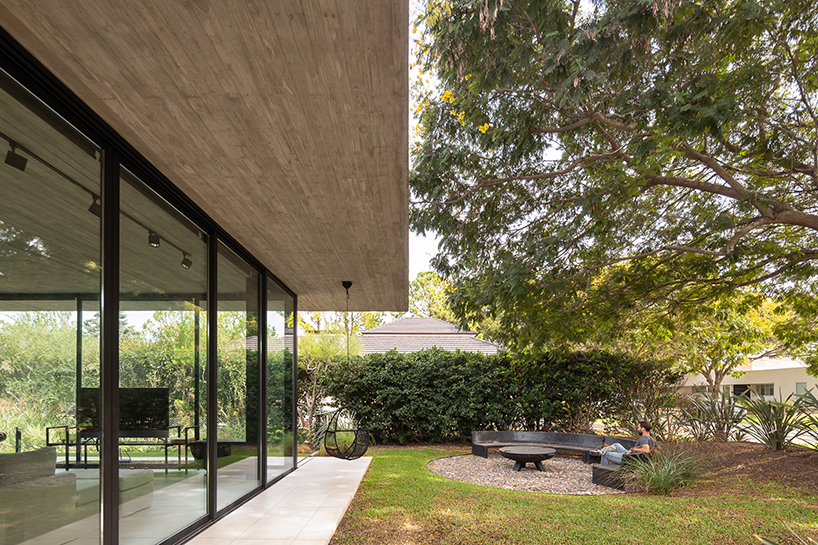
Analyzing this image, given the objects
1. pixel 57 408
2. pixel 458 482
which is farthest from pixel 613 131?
pixel 57 408

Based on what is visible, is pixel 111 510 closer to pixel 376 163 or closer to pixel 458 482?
pixel 376 163

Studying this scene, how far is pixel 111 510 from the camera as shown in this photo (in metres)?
3.24

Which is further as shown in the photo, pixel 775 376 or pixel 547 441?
pixel 775 376

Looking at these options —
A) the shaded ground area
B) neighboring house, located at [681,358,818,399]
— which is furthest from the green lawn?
neighboring house, located at [681,358,818,399]

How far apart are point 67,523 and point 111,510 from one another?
1.40 ft

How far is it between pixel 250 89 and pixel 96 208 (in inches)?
51.5

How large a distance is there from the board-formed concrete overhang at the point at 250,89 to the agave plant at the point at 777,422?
7.96 m

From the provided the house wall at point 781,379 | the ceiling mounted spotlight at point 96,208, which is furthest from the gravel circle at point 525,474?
the house wall at point 781,379

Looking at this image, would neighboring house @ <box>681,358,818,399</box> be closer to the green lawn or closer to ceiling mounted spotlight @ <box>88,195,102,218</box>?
the green lawn

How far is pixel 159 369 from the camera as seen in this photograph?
160 inches

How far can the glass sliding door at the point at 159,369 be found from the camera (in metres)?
3.58

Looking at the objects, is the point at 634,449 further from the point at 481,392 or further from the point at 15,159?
the point at 15,159

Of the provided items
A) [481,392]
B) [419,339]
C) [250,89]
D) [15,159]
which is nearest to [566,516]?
[250,89]

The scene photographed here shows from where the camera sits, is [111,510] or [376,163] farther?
[376,163]
